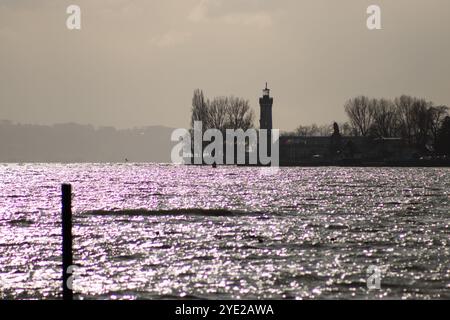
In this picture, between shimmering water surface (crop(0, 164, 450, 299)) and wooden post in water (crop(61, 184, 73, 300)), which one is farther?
shimmering water surface (crop(0, 164, 450, 299))

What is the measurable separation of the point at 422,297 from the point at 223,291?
5.07 m

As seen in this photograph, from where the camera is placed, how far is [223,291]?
2322 cm

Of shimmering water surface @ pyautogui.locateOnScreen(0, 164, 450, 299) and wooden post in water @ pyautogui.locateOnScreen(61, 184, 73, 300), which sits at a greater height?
wooden post in water @ pyautogui.locateOnScreen(61, 184, 73, 300)

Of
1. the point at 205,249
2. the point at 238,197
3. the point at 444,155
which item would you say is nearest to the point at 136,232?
the point at 205,249

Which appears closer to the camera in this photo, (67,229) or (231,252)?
(67,229)

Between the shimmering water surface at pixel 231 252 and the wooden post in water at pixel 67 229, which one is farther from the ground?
the wooden post in water at pixel 67 229

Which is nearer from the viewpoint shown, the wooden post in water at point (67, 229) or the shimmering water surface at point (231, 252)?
the wooden post in water at point (67, 229)

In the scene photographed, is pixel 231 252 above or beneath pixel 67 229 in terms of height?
beneath
